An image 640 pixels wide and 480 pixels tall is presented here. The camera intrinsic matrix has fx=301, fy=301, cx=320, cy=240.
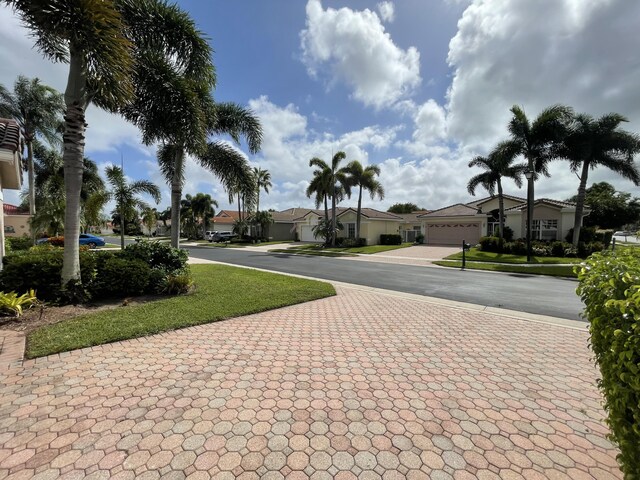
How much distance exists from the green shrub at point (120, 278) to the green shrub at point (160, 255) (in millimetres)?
943

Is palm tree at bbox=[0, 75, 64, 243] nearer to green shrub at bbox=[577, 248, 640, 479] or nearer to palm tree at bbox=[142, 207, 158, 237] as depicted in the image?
palm tree at bbox=[142, 207, 158, 237]

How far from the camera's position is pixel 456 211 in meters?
32.8

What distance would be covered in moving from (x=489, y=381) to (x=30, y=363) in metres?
6.15

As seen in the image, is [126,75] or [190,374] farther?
[126,75]

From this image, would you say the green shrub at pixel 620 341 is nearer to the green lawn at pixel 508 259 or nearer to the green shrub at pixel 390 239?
the green lawn at pixel 508 259

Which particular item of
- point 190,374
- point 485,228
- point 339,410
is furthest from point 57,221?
point 485,228

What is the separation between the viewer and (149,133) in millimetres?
10664

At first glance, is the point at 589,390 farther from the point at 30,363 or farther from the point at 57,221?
the point at 57,221

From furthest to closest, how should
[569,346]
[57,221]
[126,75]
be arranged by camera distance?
[57,221]
[126,75]
[569,346]

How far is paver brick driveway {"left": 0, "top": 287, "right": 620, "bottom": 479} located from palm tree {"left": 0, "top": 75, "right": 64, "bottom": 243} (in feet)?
74.1

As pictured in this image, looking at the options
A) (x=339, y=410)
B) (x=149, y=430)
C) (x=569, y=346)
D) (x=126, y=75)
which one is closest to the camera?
(x=149, y=430)

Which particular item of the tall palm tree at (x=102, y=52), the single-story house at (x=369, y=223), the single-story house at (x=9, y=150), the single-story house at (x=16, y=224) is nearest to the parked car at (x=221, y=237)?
the single-story house at (x=369, y=223)

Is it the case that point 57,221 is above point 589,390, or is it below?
above

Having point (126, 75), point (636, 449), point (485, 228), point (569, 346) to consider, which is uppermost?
point (126, 75)
